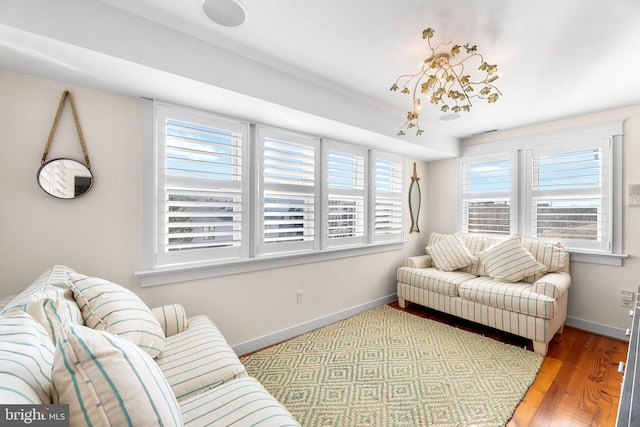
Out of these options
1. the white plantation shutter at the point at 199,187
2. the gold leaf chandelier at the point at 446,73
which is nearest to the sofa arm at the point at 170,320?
the white plantation shutter at the point at 199,187

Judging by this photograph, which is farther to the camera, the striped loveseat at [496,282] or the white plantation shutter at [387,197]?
the white plantation shutter at [387,197]

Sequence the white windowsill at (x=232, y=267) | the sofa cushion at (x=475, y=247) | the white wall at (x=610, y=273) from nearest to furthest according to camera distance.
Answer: the white windowsill at (x=232, y=267) < the white wall at (x=610, y=273) < the sofa cushion at (x=475, y=247)

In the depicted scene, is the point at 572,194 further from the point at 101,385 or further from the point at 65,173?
the point at 65,173

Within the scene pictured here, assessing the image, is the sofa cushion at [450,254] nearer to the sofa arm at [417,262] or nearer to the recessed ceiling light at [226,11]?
the sofa arm at [417,262]

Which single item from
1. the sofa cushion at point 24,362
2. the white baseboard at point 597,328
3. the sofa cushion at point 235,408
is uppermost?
the sofa cushion at point 24,362

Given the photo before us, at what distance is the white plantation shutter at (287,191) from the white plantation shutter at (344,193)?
0.66 ft

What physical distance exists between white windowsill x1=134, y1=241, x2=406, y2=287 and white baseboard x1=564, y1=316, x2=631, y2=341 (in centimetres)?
241

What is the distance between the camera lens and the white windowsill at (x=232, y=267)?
81.0 inches

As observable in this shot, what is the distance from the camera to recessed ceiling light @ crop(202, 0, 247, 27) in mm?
1479

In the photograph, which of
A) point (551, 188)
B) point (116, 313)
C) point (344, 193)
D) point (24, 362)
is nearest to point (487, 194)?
point (551, 188)

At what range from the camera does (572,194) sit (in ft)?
10.2

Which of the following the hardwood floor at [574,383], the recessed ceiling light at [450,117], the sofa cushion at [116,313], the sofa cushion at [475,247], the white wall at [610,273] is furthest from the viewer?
the sofa cushion at [475,247]

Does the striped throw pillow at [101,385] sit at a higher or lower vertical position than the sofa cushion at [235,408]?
higher

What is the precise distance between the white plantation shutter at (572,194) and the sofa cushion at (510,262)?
0.53 meters
